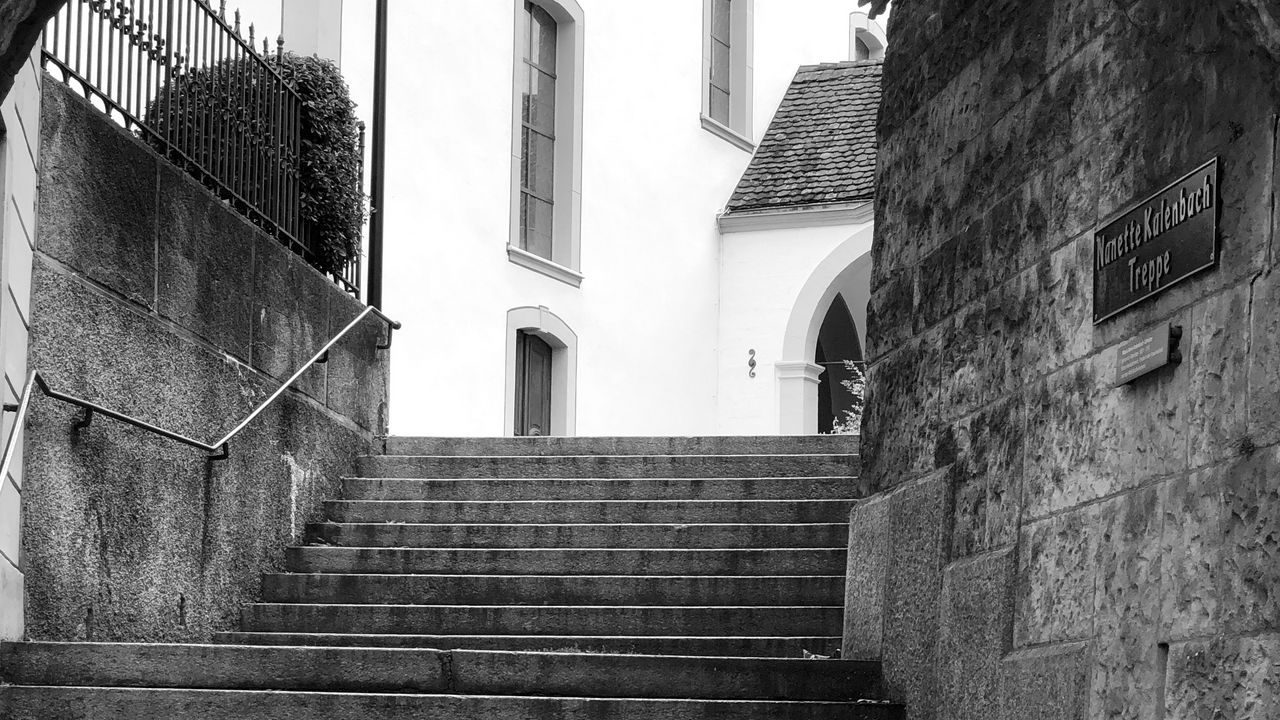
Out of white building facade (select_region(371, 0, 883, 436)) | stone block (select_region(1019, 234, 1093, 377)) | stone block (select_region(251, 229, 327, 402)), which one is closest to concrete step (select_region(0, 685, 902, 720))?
stone block (select_region(1019, 234, 1093, 377))

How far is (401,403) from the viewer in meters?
15.1

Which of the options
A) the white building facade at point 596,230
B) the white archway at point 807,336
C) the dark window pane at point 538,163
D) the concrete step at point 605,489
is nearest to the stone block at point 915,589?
the concrete step at point 605,489

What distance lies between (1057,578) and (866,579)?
1.88 m

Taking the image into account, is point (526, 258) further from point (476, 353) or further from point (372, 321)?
point (372, 321)

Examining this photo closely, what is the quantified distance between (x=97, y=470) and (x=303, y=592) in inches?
68.5

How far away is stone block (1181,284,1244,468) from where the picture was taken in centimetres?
403

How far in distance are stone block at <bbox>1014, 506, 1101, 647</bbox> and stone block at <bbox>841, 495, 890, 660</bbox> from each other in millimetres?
1373

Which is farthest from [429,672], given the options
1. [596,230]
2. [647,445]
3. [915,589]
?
[596,230]

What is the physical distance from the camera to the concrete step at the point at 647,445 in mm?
10055

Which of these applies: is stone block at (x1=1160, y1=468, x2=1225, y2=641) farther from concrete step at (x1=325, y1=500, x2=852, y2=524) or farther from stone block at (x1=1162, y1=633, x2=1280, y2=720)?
concrete step at (x1=325, y1=500, x2=852, y2=524)

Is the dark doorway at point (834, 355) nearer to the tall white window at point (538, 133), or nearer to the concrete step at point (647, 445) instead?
the tall white window at point (538, 133)

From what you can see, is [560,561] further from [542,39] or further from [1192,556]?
[542,39]

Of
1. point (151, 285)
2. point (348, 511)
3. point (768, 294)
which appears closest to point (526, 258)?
point (768, 294)

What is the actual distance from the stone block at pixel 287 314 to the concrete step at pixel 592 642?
1.66 meters
